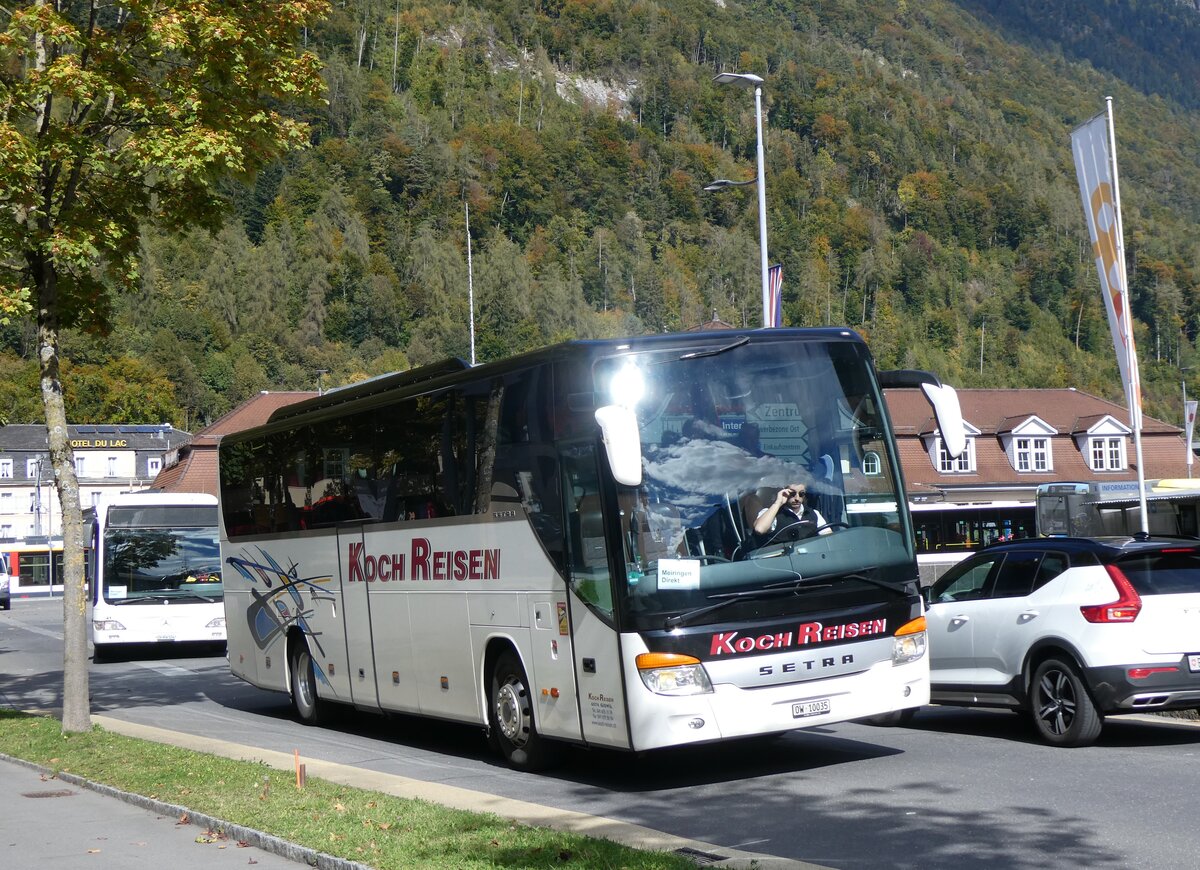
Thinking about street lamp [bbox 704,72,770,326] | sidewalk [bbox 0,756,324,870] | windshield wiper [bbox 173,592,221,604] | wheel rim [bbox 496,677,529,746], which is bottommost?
sidewalk [bbox 0,756,324,870]

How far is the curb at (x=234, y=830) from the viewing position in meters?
8.08

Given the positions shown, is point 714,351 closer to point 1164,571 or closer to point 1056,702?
point 1164,571

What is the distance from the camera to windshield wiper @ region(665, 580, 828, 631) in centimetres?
1011

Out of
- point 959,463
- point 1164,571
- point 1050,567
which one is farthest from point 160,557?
point 959,463

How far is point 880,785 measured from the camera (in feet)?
34.2

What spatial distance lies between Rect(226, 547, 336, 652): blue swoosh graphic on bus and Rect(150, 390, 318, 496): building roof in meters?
52.0

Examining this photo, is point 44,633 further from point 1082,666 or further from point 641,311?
point 641,311

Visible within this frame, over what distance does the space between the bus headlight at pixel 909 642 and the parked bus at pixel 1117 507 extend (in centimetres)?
2271

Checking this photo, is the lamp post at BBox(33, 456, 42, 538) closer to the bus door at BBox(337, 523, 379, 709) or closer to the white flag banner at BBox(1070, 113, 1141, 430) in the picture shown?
the bus door at BBox(337, 523, 379, 709)

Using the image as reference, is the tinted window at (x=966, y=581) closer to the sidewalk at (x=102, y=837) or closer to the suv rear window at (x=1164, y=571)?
the suv rear window at (x=1164, y=571)

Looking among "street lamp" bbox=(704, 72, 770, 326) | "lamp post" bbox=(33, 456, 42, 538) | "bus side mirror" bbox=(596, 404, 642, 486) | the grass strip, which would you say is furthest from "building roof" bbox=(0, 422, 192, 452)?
"bus side mirror" bbox=(596, 404, 642, 486)

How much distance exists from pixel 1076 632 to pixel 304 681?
8.77 meters

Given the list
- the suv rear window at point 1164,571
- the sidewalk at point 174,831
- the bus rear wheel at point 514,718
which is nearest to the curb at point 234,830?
the sidewalk at point 174,831

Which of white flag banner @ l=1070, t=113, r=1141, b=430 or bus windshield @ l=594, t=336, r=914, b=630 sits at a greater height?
white flag banner @ l=1070, t=113, r=1141, b=430
